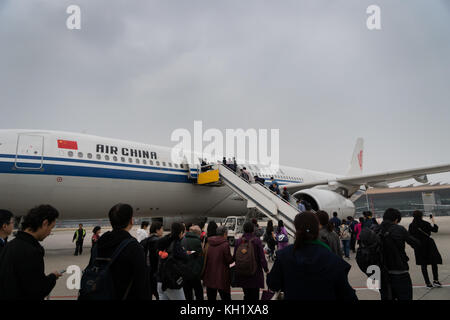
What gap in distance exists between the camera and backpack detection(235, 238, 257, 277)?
11.6ft

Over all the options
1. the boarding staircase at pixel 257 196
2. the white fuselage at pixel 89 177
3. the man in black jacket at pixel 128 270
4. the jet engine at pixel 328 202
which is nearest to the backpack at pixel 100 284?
the man in black jacket at pixel 128 270

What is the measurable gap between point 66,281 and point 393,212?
6.21 m

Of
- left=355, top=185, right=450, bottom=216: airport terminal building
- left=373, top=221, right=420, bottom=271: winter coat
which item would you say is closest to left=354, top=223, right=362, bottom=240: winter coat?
left=373, top=221, right=420, bottom=271: winter coat

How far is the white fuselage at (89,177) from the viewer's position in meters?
8.20

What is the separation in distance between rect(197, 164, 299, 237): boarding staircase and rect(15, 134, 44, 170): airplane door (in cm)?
558

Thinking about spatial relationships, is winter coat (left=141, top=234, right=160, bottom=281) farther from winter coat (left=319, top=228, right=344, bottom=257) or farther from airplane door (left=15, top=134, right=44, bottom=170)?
airplane door (left=15, top=134, right=44, bottom=170)

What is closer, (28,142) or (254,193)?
(28,142)

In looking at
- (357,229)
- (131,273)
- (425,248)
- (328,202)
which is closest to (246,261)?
(131,273)

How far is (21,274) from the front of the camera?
6.52 feet

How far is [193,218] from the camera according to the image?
14016mm
